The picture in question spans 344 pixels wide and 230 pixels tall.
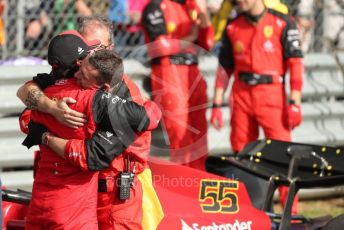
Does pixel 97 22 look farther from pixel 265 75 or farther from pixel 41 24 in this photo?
pixel 41 24

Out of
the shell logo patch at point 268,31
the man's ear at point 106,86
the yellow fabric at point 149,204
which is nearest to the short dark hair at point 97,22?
the man's ear at point 106,86

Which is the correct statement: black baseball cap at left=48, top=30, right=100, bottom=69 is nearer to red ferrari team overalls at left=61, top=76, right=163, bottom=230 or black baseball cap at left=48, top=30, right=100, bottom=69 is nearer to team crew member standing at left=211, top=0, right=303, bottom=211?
red ferrari team overalls at left=61, top=76, right=163, bottom=230

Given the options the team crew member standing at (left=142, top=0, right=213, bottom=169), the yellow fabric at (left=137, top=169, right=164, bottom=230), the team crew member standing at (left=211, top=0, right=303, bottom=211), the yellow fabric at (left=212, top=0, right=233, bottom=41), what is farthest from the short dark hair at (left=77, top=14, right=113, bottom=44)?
the yellow fabric at (left=212, top=0, right=233, bottom=41)

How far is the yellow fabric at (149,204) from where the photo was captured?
5.09m

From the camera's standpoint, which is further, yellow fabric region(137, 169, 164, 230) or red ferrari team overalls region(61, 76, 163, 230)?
yellow fabric region(137, 169, 164, 230)

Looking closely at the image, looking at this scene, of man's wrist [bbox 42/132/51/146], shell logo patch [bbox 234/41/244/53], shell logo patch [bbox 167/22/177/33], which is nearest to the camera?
man's wrist [bbox 42/132/51/146]

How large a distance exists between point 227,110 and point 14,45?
7.01ft

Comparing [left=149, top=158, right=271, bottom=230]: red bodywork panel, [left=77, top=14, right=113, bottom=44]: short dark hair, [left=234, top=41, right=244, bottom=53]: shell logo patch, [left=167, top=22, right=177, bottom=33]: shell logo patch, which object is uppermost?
[left=77, top=14, right=113, bottom=44]: short dark hair

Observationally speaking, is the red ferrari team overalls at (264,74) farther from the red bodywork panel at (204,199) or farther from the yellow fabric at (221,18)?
the red bodywork panel at (204,199)

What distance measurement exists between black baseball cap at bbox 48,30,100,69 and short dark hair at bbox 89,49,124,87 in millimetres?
117

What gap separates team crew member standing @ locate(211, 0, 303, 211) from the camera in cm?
816

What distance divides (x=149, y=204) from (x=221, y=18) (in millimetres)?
4725

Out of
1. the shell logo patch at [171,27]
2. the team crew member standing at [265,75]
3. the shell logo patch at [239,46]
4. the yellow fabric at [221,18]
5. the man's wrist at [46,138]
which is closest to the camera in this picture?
the man's wrist at [46,138]

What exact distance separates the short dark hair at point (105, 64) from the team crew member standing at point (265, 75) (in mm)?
3617
